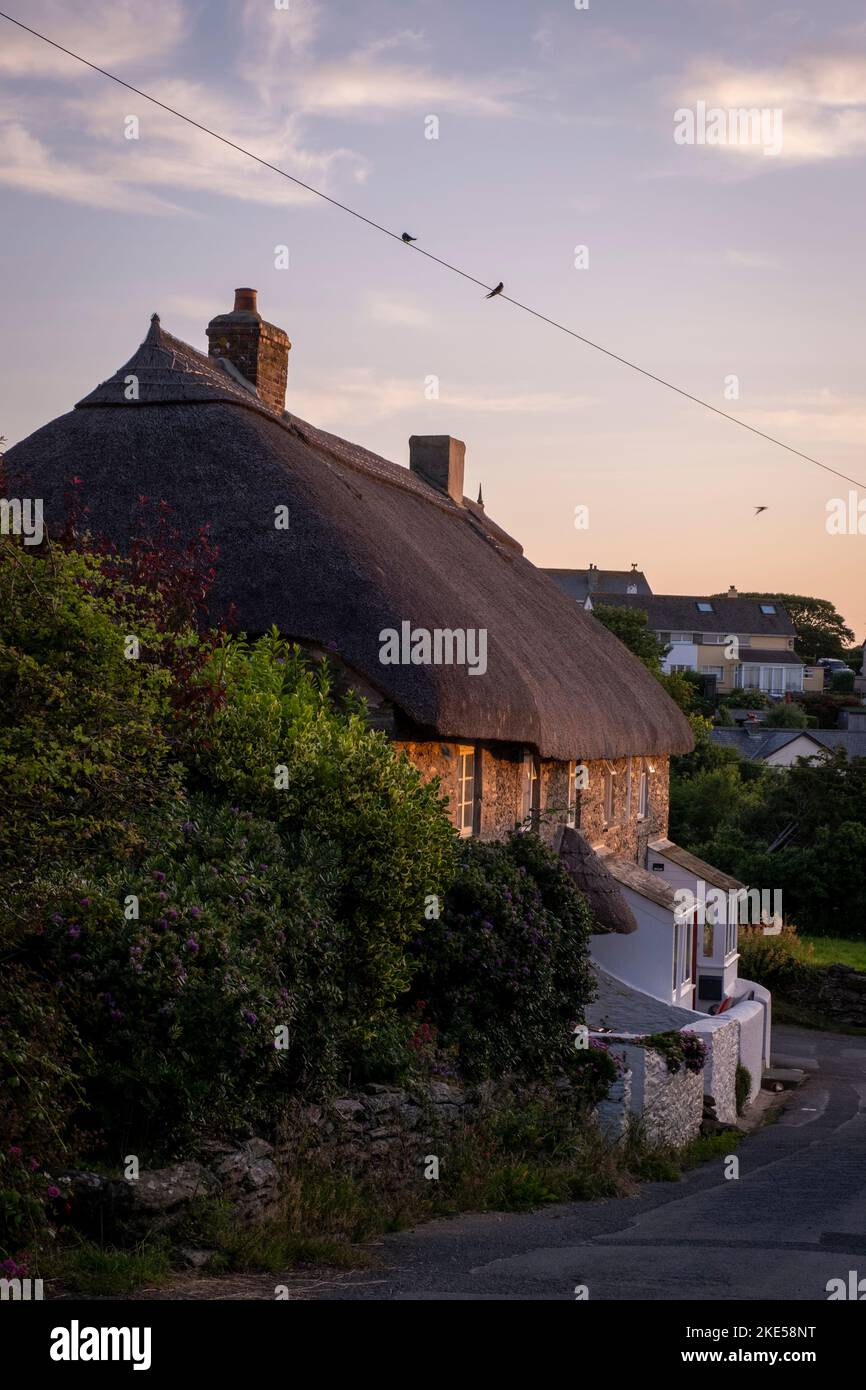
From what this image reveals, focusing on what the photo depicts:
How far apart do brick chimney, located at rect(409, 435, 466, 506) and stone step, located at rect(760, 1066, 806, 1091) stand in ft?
34.8

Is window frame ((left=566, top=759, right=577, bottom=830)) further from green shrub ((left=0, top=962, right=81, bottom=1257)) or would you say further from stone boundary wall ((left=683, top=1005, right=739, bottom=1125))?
green shrub ((left=0, top=962, right=81, bottom=1257))

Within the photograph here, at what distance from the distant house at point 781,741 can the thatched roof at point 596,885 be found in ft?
126

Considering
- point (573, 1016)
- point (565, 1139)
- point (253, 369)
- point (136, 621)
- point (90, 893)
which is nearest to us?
point (90, 893)

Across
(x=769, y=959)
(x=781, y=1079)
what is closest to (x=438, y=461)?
(x=781, y=1079)

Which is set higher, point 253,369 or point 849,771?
point 253,369

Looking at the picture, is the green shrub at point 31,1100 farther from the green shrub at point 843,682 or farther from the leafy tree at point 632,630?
the green shrub at point 843,682

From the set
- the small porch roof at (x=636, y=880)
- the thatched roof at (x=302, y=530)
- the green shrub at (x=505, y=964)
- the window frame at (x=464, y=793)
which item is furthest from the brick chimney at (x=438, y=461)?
the green shrub at (x=505, y=964)

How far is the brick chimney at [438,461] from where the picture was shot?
76.6 feet

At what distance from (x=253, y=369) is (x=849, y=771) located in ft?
79.1

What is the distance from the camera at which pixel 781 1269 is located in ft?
26.5

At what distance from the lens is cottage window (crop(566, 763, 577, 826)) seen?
1991cm

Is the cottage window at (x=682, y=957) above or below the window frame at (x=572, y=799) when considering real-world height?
below
